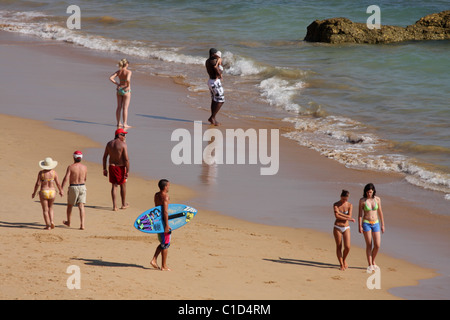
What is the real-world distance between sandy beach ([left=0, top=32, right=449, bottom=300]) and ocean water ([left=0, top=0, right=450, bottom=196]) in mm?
1108

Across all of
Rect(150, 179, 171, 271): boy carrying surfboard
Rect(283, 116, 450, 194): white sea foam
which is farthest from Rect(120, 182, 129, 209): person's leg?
Rect(283, 116, 450, 194): white sea foam

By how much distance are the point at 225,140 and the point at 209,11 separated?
20322mm

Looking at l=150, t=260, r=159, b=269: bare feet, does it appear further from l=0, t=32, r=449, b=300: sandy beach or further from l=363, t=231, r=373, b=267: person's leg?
l=363, t=231, r=373, b=267: person's leg

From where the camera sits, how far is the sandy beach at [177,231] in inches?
303

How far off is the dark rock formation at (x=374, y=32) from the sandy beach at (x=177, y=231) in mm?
11332

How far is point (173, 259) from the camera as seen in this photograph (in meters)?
8.59

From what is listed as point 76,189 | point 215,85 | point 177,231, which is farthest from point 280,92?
point 76,189

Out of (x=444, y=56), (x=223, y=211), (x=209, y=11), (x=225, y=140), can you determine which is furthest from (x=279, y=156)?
(x=209, y=11)

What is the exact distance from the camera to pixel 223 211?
10.8m

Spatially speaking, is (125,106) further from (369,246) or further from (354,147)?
(369,246)

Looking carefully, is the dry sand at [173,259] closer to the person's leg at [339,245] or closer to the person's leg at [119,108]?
the person's leg at [339,245]

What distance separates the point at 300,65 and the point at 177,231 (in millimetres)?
14697

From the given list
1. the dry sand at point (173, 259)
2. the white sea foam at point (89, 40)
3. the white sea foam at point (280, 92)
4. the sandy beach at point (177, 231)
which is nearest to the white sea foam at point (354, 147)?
the sandy beach at point (177, 231)

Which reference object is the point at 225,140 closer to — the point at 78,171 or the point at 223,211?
the point at 223,211
